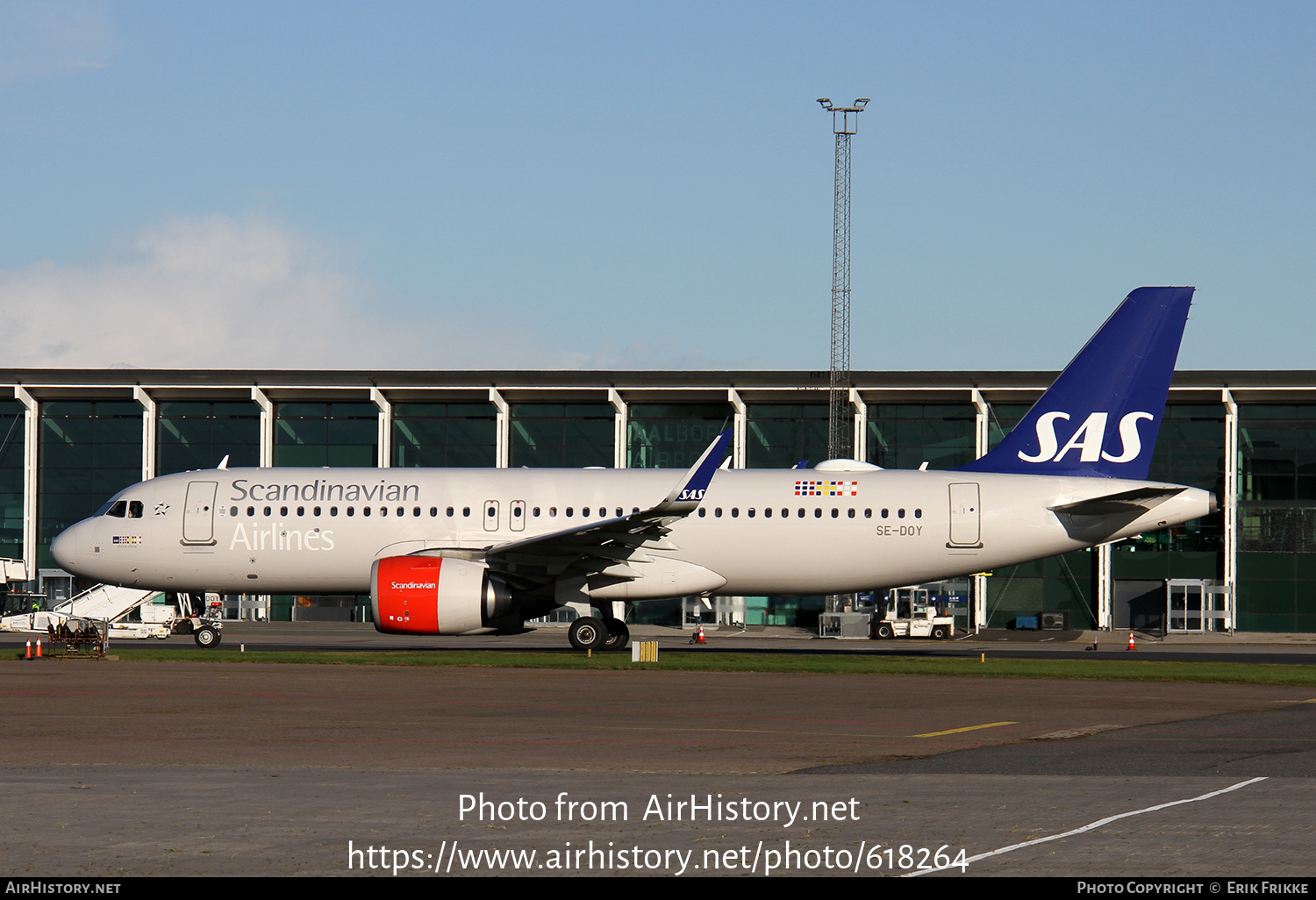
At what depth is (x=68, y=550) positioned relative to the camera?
33906mm

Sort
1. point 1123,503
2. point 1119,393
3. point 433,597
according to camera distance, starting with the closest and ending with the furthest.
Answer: point 433,597, point 1123,503, point 1119,393

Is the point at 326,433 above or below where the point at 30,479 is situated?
above

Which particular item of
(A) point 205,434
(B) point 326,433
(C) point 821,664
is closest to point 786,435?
(B) point 326,433

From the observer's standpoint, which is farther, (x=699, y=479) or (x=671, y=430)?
(x=671, y=430)

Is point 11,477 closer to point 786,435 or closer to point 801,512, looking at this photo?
point 786,435

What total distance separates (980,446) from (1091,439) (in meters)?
24.0

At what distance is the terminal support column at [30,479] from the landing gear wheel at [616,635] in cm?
3476

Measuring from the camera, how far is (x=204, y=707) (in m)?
18.2

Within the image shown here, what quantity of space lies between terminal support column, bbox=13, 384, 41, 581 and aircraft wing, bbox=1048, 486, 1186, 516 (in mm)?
43373

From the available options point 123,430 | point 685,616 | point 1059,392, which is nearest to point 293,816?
point 1059,392

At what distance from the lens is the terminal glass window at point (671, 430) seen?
58.3 m

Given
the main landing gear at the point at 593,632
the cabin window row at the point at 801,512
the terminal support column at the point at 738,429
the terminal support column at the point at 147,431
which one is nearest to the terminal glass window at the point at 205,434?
the terminal support column at the point at 147,431

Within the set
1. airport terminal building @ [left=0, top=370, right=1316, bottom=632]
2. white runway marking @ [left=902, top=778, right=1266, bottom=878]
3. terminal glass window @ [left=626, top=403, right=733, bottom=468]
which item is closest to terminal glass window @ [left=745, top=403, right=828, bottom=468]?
airport terminal building @ [left=0, top=370, right=1316, bottom=632]

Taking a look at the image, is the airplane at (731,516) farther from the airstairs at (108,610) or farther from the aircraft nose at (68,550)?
the airstairs at (108,610)
